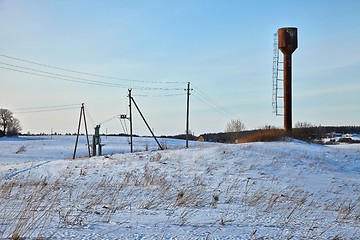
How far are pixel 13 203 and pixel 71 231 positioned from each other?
2.95 meters

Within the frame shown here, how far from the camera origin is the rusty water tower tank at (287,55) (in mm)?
34125

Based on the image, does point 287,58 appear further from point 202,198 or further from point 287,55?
point 202,198

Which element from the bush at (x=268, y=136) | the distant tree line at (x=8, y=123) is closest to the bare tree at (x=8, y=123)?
the distant tree line at (x=8, y=123)

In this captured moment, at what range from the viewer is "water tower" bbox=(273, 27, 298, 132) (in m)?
34.1

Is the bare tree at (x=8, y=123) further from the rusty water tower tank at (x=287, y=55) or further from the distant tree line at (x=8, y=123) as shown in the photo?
the rusty water tower tank at (x=287, y=55)

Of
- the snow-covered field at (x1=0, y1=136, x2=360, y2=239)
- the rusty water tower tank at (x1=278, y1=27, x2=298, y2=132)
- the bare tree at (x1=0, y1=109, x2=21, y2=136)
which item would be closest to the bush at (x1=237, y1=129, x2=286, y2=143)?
the rusty water tower tank at (x1=278, y1=27, x2=298, y2=132)

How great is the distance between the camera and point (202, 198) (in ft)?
33.3

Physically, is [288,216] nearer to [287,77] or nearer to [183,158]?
[183,158]

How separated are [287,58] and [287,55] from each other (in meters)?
0.29

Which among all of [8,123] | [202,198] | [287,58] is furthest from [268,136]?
[8,123]

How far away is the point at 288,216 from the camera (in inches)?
292

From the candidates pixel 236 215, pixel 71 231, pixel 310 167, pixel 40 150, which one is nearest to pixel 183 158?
Result: pixel 310 167

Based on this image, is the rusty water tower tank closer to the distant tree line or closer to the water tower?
the water tower

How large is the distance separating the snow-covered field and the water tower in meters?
9.04
